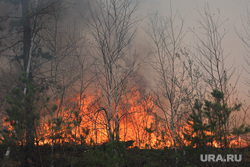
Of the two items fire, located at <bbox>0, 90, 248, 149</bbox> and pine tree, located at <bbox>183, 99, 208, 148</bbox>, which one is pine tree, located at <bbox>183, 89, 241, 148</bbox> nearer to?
pine tree, located at <bbox>183, 99, 208, 148</bbox>

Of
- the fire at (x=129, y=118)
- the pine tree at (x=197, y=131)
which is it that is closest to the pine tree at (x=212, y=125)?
the pine tree at (x=197, y=131)

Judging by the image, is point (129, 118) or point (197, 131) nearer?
point (197, 131)

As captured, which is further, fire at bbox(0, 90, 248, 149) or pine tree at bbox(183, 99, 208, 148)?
fire at bbox(0, 90, 248, 149)

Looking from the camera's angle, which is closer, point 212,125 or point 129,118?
point 212,125

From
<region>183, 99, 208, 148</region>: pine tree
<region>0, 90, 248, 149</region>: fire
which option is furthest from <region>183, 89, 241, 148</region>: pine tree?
<region>0, 90, 248, 149</region>: fire

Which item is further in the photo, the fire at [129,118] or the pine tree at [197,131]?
the fire at [129,118]

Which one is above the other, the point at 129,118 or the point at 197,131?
the point at 129,118

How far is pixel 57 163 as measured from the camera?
6.96 meters

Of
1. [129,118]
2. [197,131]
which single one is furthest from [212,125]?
[129,118]

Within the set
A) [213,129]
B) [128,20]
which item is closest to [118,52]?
[128,20]

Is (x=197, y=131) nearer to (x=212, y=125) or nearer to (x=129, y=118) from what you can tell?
(x=212, y=125)

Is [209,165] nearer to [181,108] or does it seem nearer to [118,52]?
[181,108]

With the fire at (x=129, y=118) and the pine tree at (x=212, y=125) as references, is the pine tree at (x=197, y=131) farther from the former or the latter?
the fire at (x=129, y=118)

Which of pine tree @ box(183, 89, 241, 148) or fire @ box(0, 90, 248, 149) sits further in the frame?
fire @ box(0, 90, 248, 149)
